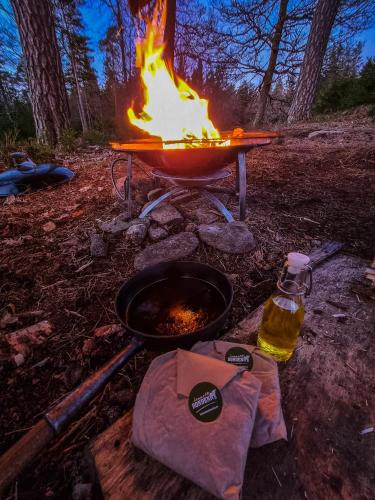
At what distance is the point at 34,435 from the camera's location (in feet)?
2.23

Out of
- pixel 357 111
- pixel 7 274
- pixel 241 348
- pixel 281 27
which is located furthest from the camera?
pixel 281 27

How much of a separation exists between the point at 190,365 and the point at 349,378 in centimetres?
66

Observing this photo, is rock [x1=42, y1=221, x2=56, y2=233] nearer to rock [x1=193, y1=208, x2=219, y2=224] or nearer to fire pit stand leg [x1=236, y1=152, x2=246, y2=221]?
rock [x1=193, y1=208, x2=219, y2=224]

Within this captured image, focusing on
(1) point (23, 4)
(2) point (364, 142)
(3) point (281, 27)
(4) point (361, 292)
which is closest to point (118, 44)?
(3) point (281, 27)

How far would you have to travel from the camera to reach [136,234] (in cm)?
208

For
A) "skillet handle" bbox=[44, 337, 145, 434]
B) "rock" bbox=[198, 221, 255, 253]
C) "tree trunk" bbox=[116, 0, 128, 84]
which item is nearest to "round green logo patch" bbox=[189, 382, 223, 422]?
"skillet handle" bbox=[44, 337, 145, 434]

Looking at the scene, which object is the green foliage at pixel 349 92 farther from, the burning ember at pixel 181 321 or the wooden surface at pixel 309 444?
the burning ember at pixel 181 321

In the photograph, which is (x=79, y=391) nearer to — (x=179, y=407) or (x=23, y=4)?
(x=179, y=407)

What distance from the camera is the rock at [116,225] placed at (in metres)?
2.20

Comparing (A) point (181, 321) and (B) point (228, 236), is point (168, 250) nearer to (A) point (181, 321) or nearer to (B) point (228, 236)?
(B) point (228, 236)

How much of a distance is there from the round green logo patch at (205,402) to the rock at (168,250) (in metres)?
1.13

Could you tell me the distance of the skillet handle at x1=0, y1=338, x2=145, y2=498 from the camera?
633 millimetres

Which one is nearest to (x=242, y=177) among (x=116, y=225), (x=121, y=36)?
(x=116, y=225)

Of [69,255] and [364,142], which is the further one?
Result: [364,142]
